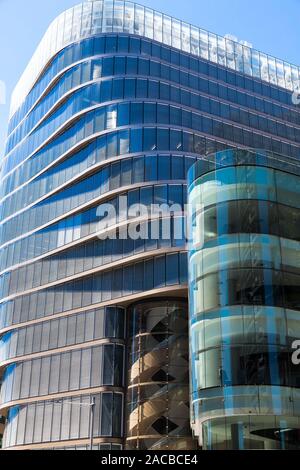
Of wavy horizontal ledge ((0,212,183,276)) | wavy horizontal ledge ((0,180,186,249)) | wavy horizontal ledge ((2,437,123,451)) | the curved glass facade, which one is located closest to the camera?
the curved glass facade

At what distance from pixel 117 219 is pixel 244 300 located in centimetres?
2080

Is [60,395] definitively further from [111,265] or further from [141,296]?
[111,265]

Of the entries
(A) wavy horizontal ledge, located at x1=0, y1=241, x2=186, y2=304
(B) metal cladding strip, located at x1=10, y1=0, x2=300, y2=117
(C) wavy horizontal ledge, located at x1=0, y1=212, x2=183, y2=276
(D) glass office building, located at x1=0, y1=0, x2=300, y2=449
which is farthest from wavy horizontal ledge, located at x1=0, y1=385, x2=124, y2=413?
(B) metal cladding strip, located at x1=10, y1=0, x2=300, y2=117

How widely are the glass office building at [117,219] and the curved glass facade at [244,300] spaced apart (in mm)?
229

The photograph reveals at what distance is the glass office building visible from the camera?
47.5 meters

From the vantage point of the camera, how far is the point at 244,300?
34625 millimetres

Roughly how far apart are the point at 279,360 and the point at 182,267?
16517mm

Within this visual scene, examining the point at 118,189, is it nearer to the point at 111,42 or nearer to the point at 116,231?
the point at 116,231

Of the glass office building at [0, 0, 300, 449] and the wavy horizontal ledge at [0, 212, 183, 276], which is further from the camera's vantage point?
the wavy horizontal ledge at [0, 212, 183, 276]

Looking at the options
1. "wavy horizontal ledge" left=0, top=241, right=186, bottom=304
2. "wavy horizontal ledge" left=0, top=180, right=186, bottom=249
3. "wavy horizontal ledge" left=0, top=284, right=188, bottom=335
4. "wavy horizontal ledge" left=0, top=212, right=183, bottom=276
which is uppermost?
"wavy horizontal ledge" left=0, top=180, right=186, bottom=249

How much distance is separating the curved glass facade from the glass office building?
0.75ft

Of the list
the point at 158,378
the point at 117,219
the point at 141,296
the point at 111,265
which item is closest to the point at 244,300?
the point at 158,378

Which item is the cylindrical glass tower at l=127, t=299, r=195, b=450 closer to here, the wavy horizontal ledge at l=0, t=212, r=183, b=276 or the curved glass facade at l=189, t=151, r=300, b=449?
the wavy horizontal ledge at l=0, t=212, r=183, b=276

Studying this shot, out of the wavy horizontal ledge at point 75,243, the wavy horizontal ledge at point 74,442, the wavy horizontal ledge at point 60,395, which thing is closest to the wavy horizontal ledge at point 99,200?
the wavy horizontal ledge at point 75,243
